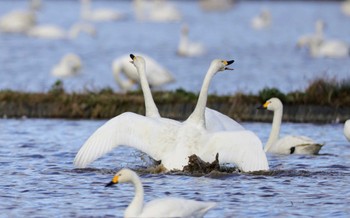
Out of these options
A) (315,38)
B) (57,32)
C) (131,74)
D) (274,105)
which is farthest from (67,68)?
(57,32)

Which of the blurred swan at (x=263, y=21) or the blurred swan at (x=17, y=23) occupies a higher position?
the blurred swan at (x=263, y=21)

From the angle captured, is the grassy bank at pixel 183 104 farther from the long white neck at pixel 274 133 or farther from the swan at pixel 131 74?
the swan at pixel 131 74

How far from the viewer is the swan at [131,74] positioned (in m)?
23.9

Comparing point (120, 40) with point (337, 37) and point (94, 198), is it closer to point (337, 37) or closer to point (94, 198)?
point (337, 37)

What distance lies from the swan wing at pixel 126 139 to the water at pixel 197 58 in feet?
24.9

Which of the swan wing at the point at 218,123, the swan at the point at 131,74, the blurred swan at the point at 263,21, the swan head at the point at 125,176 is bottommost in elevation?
the swan head at the point at 125,176

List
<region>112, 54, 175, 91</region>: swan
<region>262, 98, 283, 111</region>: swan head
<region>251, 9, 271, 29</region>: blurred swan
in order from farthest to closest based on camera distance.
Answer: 1. <region>251, 9, 271, 29</region>: blurred swan
2. <region>112, 54, 175, 91</region>: swan
3. <region>262, 98, 283, 111</region>: swan head

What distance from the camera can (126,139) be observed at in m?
12.5

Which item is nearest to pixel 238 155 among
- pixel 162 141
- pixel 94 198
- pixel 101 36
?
pixel 162 141

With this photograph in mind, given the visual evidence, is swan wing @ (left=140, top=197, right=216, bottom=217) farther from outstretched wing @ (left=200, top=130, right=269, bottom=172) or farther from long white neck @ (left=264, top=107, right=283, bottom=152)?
long white neck @ (left=264, top=107, right=283, bottom=152)

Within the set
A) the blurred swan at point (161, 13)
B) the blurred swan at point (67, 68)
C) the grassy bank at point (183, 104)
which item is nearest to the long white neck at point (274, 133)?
the grassy bank at point (183, 104)

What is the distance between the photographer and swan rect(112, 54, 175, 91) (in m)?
23.9

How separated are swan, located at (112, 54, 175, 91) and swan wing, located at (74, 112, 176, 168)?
11155 millimetres

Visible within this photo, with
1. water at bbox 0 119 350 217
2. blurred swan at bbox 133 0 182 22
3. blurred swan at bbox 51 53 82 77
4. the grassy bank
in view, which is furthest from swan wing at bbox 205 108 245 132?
blurred swan at bbox 133 0 182 22
